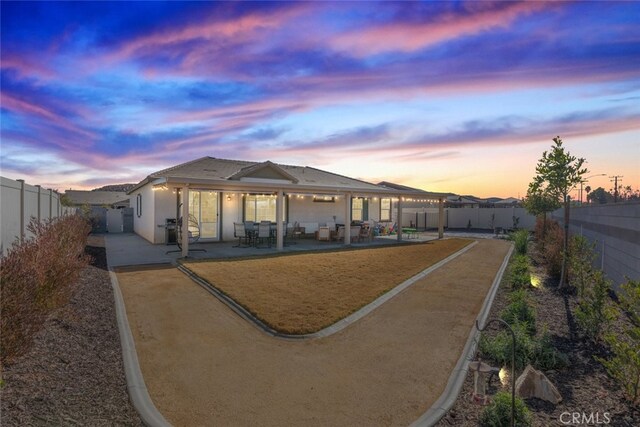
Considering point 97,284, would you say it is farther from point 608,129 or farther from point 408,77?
point 608,129

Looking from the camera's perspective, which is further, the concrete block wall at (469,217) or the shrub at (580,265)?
the concrete block wall at (469,217)

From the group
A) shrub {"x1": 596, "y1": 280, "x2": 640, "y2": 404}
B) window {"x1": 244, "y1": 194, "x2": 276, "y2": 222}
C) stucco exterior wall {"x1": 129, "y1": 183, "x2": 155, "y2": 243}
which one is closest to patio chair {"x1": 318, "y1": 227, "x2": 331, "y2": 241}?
window {"x1": 244, "y1": 194, "x2": 276, "y2": 222}

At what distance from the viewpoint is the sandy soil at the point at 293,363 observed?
344 cm

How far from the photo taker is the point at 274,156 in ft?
89.4

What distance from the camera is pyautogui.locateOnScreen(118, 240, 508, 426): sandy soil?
3.44 m

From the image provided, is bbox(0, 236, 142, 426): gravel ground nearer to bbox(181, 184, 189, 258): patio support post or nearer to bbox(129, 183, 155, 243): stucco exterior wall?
bbox(181, 184, 189, 258): patio support post

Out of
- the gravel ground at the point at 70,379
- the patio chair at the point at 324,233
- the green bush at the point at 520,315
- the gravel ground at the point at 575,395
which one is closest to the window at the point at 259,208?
the patio chair at the point at 324,233

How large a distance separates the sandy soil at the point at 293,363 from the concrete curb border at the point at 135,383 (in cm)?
9

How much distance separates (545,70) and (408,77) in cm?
382

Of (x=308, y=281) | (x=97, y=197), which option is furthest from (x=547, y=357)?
(x=97, y=197)

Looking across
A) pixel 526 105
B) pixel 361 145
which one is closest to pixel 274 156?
pixel 361 145

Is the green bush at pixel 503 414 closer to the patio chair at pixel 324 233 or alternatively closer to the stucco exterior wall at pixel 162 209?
the patio chair at pixel 324 233

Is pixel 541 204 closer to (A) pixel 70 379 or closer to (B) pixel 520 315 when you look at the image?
(B) pixel 520 315

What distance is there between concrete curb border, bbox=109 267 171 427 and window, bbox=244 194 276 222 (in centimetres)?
1270
